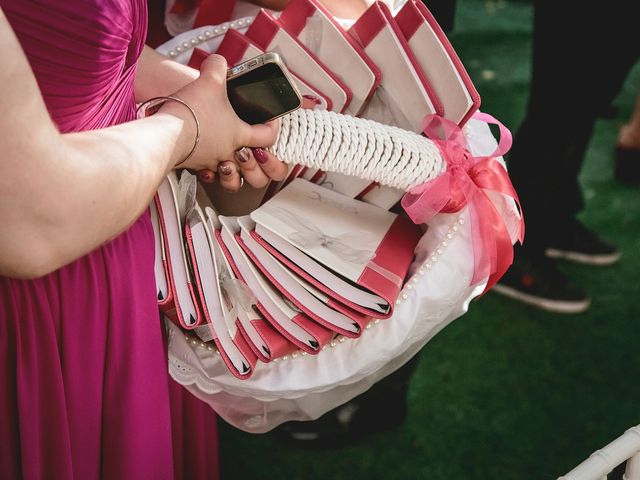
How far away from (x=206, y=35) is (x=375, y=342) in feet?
1.60

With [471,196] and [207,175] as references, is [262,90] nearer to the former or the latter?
[207,175]

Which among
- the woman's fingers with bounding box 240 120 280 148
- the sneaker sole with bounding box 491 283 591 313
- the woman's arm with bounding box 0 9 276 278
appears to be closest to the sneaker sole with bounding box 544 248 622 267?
the sneaker sole with bounding box 491 283 591 313

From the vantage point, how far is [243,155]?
0.78 m

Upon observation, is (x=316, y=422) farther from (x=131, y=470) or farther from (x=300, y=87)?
(x=300, y=87)

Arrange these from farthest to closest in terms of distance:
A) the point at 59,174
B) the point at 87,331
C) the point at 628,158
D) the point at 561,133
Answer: the point at 628,158, the point at 561,133, the point at 87,331, the point at 59,174

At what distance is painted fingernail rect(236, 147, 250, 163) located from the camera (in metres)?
0.77

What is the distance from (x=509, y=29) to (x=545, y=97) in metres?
2.15

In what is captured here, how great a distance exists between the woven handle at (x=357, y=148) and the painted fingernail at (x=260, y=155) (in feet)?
0.04

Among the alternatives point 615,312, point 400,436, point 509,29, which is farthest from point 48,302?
point 509,29

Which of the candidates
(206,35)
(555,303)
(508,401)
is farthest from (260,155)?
(555,303)

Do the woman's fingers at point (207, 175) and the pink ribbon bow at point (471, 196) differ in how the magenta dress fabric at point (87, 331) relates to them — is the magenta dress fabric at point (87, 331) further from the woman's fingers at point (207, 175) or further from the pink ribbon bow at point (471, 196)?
the pink ribbon bow at point (471, 196)

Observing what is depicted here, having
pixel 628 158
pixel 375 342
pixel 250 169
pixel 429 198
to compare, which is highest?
pixel 250 169

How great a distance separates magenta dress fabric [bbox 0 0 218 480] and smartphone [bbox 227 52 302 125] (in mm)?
116

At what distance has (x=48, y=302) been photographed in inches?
27.7
